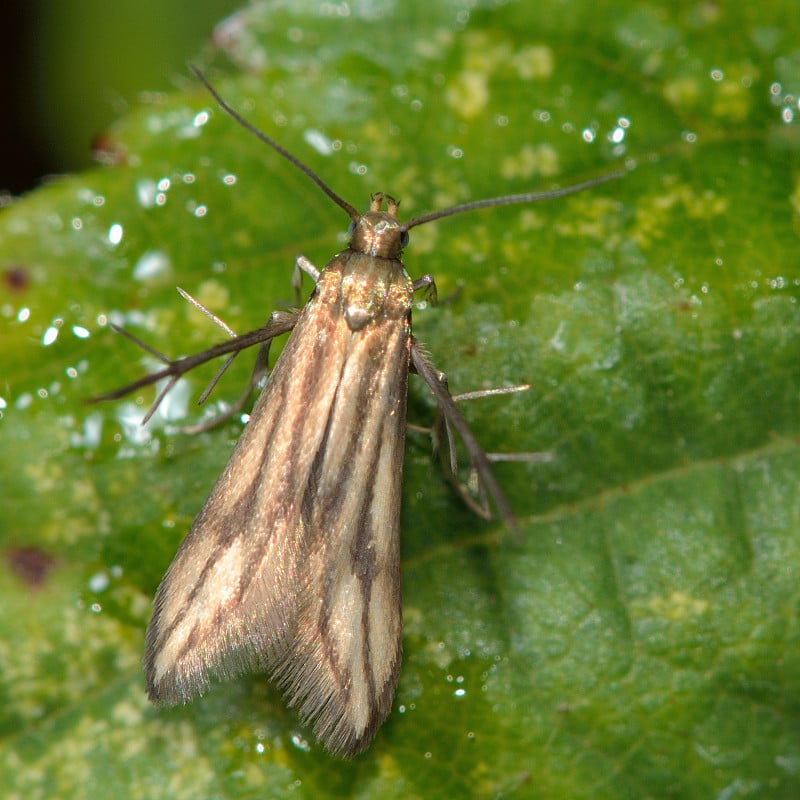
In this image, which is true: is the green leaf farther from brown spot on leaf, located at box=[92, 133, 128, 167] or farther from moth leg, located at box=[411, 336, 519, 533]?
moth leg, located at box=[411, 336, 519, 533]

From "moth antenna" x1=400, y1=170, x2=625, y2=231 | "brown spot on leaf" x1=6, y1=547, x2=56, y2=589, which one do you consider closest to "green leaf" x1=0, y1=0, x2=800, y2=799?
"brown spot on leaf" x1=6, y1=547, x2=56, y2=589

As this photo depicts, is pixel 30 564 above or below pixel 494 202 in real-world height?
below

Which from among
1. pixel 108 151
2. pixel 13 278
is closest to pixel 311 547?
pixel 13 278

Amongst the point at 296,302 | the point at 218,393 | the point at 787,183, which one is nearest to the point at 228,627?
the point at 218,393

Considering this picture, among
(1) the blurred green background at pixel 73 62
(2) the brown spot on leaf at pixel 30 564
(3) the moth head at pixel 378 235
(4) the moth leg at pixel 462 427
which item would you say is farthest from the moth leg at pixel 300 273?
(1) the blurred green background at pixel 73 62

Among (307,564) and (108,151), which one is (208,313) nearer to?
(108,151)

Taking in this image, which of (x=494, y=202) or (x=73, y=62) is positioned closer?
(x=494, y=202)
